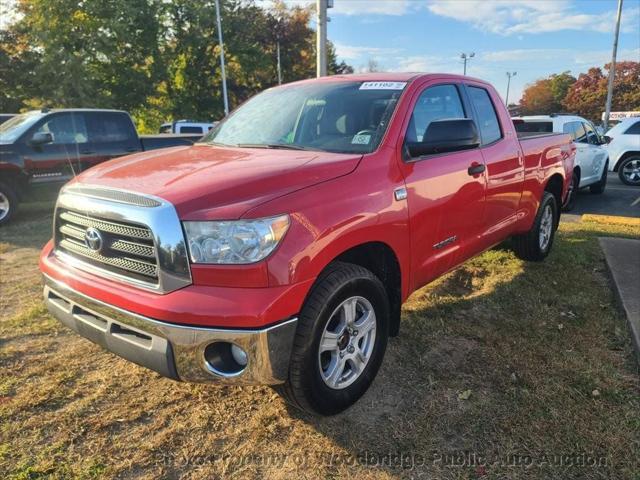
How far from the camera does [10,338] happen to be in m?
3.59

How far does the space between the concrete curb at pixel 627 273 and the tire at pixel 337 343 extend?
1.94m

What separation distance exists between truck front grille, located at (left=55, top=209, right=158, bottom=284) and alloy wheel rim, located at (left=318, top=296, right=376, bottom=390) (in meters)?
0.95

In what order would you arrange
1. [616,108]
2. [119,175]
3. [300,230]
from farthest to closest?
[616,108]
[119,175]
[300,230]

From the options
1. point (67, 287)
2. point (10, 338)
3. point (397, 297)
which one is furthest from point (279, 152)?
point (10, 338)

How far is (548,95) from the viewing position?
235 ft

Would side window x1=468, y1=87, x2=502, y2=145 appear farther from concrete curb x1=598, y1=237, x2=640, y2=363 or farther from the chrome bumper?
the chrome bumper

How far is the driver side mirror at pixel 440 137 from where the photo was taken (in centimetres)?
300

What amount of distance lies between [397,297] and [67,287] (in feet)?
6.33

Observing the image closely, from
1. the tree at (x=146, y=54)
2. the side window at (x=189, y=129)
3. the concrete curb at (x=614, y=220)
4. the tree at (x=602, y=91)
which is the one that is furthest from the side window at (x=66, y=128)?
the tree at (x=602, y=91)

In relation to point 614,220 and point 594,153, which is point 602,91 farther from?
point 614,220

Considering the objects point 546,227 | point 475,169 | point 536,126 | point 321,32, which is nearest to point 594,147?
point 536,126

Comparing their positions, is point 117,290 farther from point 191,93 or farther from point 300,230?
point 191,93

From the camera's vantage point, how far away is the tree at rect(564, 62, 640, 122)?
56312 mm

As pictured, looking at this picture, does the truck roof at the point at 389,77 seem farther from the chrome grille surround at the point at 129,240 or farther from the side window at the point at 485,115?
the chrome grille surround at the point at 129,240
